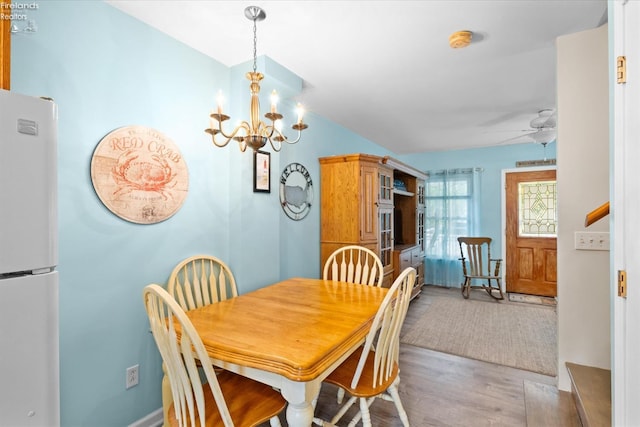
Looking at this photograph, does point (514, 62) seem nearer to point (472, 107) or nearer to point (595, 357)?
point (472, 107)

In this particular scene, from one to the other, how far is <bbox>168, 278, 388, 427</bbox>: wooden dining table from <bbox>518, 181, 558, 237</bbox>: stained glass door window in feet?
13.8

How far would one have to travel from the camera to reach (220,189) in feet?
7.63

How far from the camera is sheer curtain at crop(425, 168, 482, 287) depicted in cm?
535

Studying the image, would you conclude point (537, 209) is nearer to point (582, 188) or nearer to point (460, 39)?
point (582, 188)

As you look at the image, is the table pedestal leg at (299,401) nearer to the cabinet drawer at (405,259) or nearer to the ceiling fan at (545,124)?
the cabinet drawer at (405,259)

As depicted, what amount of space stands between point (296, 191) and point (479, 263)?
353cm

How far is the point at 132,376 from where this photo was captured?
179cm

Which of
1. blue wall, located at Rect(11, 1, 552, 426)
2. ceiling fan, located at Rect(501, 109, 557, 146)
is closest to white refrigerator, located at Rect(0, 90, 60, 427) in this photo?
blue wall, located at Rect(11, 1, 552, 426)

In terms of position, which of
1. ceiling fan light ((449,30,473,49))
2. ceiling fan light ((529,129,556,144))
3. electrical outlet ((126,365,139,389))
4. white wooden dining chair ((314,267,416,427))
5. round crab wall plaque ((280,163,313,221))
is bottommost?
electrical outlet ((126,365,139,389))

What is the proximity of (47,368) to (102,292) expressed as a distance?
3.14ft

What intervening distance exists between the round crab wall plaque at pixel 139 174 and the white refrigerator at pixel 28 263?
92 centimetres

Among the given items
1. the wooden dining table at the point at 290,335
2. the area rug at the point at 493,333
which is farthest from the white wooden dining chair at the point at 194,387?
the area rug at the point at 493,333

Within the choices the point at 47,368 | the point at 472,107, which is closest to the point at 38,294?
the point at 47,368

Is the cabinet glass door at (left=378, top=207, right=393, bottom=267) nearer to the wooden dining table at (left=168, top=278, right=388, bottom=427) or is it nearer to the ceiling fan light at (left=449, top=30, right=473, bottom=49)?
the wooden dining table at (left=168, top=278, right=388, bottom=427)
